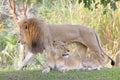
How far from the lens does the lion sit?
292 inches

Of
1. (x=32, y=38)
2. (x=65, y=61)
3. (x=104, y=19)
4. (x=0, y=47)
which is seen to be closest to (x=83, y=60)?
(x=65, y=61)

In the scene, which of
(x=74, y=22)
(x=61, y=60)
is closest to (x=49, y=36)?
(x=61, y=60)

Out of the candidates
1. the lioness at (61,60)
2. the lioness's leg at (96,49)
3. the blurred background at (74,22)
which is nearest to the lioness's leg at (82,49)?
the lioness's leg at (96,49)

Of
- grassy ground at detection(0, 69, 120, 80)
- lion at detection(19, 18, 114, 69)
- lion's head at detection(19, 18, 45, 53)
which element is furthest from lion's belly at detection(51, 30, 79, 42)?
grassy ground at detection(0, 69, 120, 80)

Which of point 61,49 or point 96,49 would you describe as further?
point 96,49

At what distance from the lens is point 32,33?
7.48 metres

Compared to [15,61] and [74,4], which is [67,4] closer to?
[74,4]

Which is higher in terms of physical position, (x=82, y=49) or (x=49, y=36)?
(x=49, y=36)

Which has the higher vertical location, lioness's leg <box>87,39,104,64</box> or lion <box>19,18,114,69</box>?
lion <box>19,18,114,69</box>

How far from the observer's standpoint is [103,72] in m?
7.14

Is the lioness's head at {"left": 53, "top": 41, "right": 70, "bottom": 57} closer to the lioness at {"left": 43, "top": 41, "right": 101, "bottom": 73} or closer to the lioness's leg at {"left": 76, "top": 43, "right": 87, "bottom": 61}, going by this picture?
the lioness at {"left": 43, "top": 41, "right": 101, "bottom": 73}

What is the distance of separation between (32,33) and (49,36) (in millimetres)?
297

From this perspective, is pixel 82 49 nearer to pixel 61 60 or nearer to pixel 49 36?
pixel 49 36

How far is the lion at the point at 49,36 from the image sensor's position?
7.43m
